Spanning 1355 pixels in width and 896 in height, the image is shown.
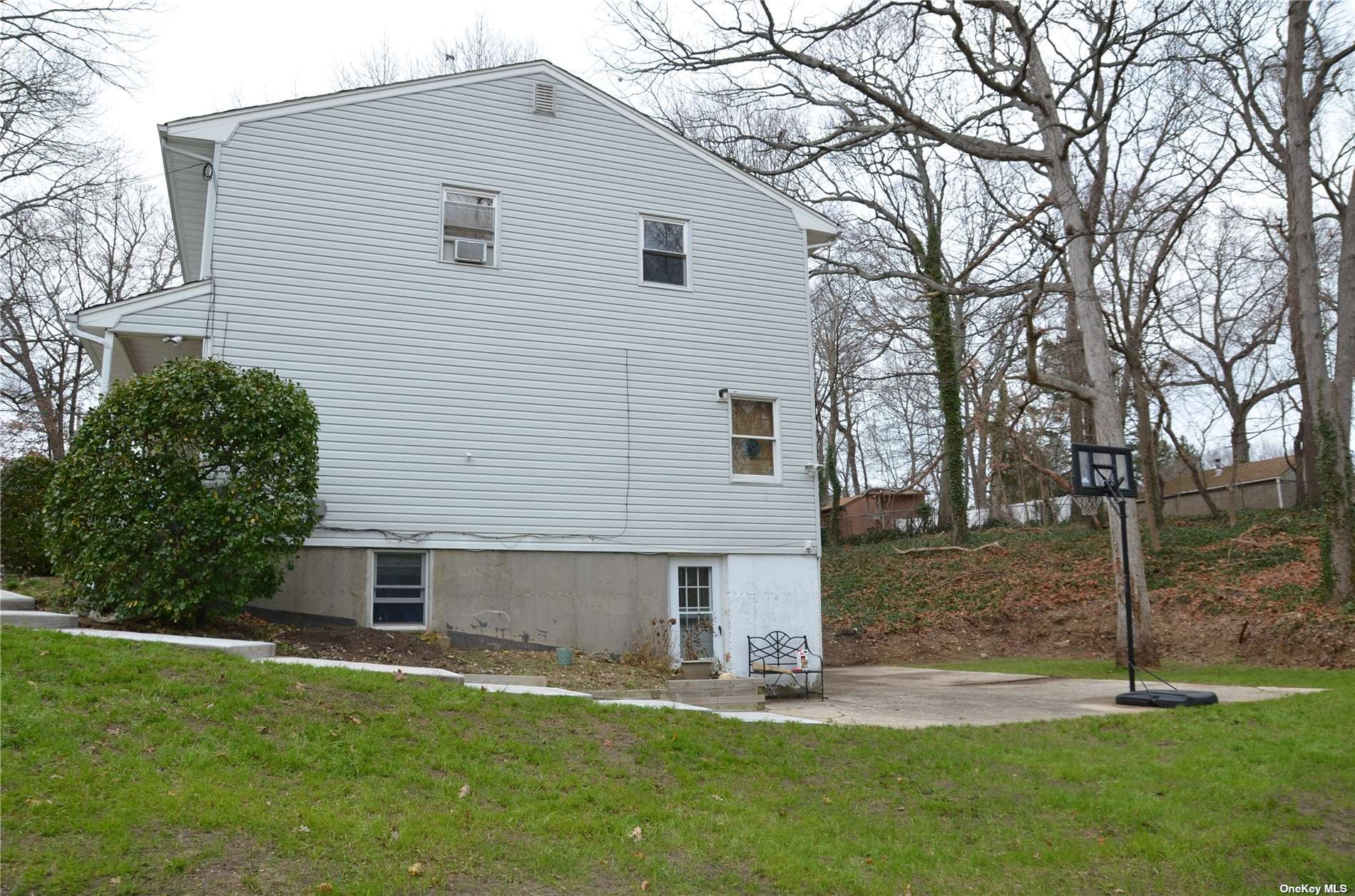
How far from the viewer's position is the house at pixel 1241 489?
28.4m

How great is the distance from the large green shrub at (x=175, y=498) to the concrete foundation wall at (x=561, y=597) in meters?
1.90

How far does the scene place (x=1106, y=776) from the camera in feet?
25.5

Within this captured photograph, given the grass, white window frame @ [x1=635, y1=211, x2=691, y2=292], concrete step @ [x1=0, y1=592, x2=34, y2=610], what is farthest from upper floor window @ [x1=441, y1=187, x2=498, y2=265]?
the grass

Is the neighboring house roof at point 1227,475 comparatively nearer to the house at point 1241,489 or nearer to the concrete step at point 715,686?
the house at point 1241,489

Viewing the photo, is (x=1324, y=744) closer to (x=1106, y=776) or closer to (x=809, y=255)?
(x=1106, y=776)

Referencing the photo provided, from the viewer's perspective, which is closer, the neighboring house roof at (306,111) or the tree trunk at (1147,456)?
the neighboring house roof at (306,111)

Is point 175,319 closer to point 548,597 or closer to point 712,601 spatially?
point 548,597

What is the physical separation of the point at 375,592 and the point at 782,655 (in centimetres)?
566

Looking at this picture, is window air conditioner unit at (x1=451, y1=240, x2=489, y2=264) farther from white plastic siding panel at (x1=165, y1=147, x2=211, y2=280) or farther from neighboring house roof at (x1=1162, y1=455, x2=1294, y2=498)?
neighboring house roof at (x1=1162, y1=455, x2=1294, y2=498)

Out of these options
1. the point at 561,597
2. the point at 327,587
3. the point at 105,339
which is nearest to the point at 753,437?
the point at 561,597

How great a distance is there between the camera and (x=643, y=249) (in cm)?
1430

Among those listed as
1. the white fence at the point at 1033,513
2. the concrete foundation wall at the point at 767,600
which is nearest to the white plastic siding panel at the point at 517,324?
the concrete foundation wall at the point at 767,600

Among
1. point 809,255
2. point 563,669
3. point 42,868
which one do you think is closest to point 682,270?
point 809,255

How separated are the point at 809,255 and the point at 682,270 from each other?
125 inches
